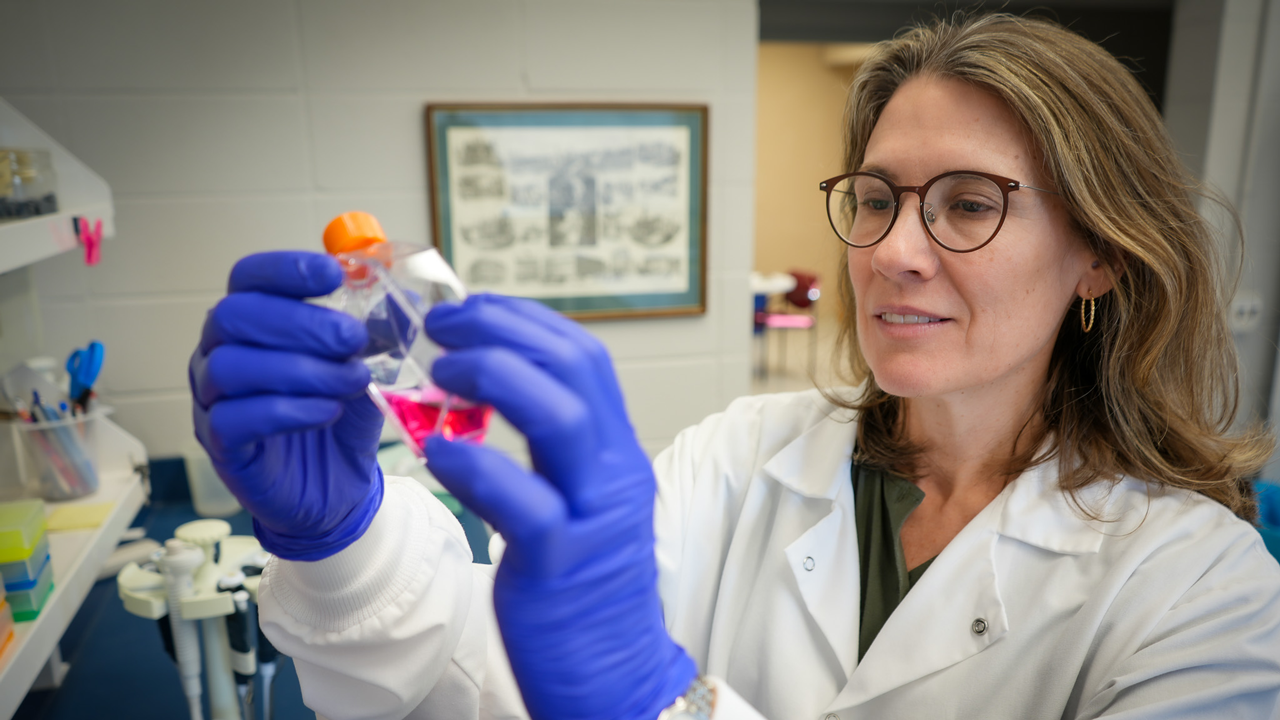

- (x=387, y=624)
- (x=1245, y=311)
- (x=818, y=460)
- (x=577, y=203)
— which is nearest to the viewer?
(x=387, y=624)

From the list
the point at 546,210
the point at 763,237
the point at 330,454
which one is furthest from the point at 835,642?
the point at 763,237

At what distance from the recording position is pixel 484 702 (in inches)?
40.7

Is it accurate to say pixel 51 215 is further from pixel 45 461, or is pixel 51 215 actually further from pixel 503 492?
pixel 503 492

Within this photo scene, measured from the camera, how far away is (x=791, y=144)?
8.19 m

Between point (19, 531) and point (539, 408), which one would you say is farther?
point (19, 531)

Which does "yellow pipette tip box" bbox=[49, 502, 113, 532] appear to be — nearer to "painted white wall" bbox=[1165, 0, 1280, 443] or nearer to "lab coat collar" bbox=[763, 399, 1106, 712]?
"lab coat collar" bbox=[763, 399, 1106, 712]

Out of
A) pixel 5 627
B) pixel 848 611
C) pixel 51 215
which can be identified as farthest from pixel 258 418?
pixel 51 215

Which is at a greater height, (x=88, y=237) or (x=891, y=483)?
(x=88, y=237)

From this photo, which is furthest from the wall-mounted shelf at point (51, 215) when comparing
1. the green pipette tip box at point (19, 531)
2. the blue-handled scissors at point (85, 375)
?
the green pipette tip box at point (19, 531)

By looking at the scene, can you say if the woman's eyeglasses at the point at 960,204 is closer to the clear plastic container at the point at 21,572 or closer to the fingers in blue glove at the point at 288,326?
the fingers in blue glove at the point at 288,326

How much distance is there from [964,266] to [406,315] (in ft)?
2.31

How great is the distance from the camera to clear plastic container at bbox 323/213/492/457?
72cm

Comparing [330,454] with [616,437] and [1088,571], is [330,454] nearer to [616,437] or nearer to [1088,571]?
[616,437]

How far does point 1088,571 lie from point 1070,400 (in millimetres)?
276
